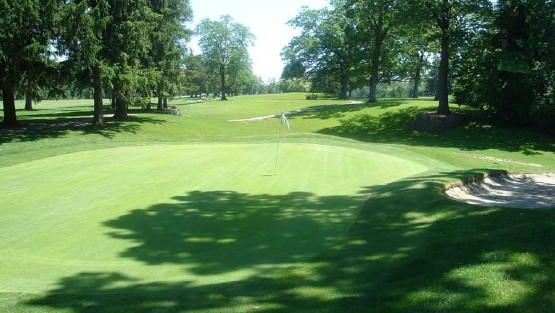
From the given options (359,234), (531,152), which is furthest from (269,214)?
(531,152)

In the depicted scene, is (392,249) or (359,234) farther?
(359,234)

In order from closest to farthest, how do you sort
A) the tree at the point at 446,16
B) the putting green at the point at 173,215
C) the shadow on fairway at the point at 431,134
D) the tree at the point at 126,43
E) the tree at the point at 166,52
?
1. the putting green at the point at 173,215
2. the shadow on fairway at the point at 431,134
3. the tree at the point at 126,43
4. the tree at the point at 446,16
5. the tree at the point at 166,52

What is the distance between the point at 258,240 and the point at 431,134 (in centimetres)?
2803

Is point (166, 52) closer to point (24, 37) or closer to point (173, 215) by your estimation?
point (24, 37)

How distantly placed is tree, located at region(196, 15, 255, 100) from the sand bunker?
6706 centimetres

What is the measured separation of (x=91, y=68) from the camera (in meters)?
29.2

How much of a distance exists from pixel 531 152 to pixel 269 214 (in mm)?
23227

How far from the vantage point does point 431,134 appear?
32812 millimetres

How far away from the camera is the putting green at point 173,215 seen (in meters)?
6.26

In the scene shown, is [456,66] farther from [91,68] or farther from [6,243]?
[6,243]

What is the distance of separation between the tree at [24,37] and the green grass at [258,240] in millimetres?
14043

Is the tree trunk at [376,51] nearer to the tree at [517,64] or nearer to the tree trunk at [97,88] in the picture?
the tree at [517,64]

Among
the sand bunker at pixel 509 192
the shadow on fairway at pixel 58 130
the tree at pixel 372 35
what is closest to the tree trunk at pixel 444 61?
the tree at pixel 372 35

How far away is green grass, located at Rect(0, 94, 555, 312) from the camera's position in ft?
16.3
